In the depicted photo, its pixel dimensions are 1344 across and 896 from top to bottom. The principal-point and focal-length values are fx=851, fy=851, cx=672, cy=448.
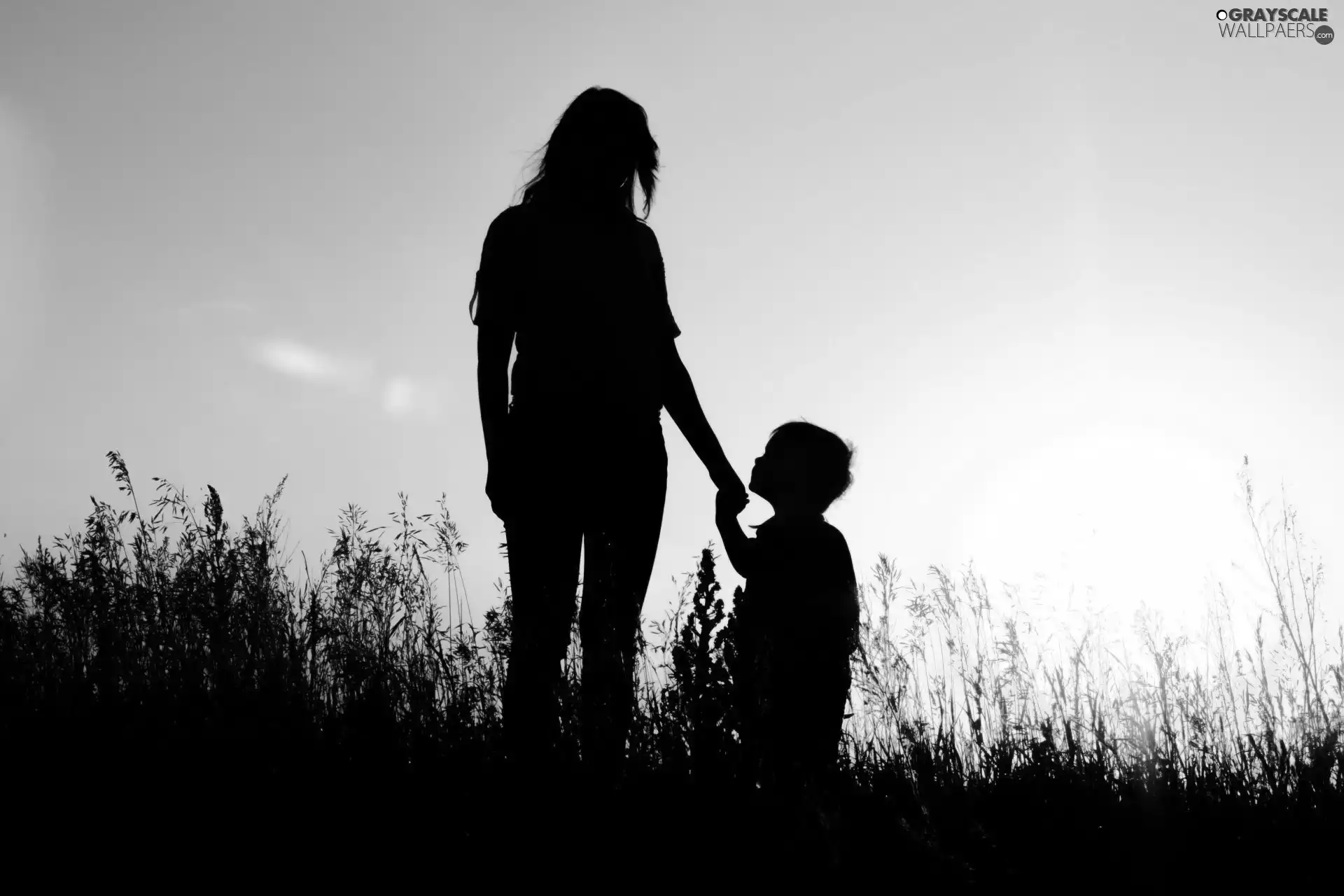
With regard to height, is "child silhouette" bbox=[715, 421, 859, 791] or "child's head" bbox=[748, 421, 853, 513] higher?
"child's head" bbox=[748, 421, 853, 513]

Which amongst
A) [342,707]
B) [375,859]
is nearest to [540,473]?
[375,859]

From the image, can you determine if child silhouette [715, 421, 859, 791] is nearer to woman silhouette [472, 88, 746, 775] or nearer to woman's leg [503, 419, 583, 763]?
woman silhouette [472, 88, 746, 775]

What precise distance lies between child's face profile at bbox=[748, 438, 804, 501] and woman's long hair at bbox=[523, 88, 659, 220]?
115 centimetres

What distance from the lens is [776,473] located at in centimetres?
320

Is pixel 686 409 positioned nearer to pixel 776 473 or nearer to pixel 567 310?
pixel 567 310

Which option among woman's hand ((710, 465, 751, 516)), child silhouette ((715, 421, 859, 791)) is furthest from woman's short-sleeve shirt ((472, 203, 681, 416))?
child silhouette ((715, 421, 859, 791))

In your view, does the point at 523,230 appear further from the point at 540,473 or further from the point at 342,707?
the point at 342,707

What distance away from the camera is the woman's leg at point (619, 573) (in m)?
2.10

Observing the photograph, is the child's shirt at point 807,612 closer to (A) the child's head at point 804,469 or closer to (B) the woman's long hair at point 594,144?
(A) the child's head at point 804,469

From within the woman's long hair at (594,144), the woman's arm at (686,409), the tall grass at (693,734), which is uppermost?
the woman's long hair at (594,144)

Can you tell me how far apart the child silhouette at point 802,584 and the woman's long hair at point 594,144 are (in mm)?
1023

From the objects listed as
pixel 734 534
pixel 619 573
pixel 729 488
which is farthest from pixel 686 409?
pixel 619 573

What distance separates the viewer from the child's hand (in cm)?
250

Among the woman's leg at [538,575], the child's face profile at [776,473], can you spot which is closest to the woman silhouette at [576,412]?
the woman's leg at [538,575]
